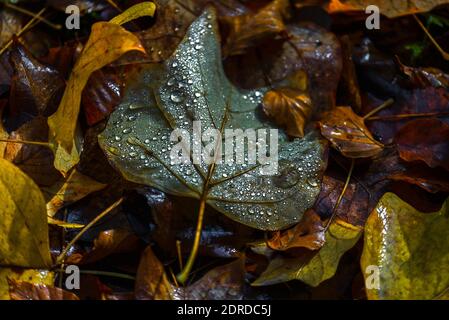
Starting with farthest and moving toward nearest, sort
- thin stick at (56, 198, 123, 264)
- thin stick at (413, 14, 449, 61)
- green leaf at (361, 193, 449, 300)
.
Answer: thin stick at (413, 14, 449, 61) < thin stick at (56, 198, 123, 264) < green leaf at (361, 193, 449, 300)

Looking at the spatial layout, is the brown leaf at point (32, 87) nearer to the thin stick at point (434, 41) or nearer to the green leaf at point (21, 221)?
the green leaf at point (21, 221)

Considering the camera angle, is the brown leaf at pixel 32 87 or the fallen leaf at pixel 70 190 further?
the brown leaf at pixel 32 87

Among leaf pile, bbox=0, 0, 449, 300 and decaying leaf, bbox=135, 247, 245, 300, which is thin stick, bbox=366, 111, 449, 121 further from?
decaying leaf, bbox=135, 247, 245, 300

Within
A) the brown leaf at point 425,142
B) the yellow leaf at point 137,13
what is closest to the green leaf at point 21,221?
the yellow leaf at point 137,13

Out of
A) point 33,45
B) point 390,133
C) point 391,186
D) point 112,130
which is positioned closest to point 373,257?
point 391,186

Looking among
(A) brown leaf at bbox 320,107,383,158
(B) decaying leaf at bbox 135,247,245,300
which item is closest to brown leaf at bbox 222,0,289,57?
(A) brown leaf at bbox 320,107,383,158

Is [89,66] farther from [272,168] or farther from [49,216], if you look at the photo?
[272,168]

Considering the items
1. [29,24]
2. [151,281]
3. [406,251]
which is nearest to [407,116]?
[406,251]
